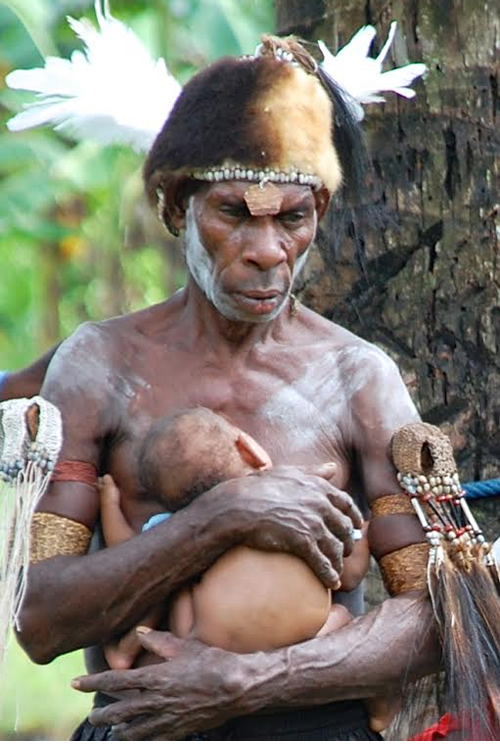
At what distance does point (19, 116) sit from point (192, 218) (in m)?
0.49

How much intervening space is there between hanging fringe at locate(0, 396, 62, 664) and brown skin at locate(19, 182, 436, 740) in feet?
0.16

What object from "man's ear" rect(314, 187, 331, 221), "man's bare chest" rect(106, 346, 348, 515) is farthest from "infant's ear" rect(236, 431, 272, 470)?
"man's ear" rect(314, 187, 331, 221)

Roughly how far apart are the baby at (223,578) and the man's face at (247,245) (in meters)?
0.27

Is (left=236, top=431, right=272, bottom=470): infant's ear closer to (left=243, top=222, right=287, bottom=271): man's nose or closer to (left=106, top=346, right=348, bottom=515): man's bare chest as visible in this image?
(left=106, top=346, right=348, bottom=515): man's bare chest

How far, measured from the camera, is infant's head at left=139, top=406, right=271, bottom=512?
3568 millimetres

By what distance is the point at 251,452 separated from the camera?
3658mm

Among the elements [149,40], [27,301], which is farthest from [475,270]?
[27,301]

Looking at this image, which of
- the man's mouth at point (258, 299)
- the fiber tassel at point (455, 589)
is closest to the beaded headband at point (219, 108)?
the man's mouth at point (258, 299)

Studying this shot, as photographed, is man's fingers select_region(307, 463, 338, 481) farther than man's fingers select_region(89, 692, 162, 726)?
Yes

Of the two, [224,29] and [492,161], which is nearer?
[492,161]

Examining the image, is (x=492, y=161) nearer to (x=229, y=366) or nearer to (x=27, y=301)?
(x=229, y=366)

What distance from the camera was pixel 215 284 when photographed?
3.78m

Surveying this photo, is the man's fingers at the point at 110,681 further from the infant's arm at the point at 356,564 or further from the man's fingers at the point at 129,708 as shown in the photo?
the infant's arm at the point at 356,564

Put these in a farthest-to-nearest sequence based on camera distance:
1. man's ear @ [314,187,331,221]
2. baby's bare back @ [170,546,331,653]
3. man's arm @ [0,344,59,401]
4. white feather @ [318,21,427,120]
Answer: man's arm @ [0,344,59,401]
white feather @ [318,21,427,120]
man's ear @ [314,187,331,221]
baby's bare back @ [170,546,331,653]
